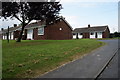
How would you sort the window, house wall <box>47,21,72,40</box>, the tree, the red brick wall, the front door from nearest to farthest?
the tree
the red brick wall
house wall <box>47,21,72,40</box>
the window
the front door

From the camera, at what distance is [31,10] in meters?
23.6

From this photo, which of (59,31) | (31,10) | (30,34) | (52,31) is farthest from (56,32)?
(31,10)

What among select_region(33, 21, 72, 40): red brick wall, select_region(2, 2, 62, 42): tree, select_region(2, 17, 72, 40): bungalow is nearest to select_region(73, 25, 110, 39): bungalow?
select_region(2, 17, 72, 40): bungalow

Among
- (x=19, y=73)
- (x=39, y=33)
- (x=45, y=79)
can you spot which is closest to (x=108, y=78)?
(x=45, y=79)

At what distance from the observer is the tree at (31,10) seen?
2366 cm

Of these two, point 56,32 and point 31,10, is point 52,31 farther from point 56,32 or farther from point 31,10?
point 31,10

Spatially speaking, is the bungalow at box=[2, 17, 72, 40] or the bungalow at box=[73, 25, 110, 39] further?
the bungalow at box=[73, 25, 110, 39]

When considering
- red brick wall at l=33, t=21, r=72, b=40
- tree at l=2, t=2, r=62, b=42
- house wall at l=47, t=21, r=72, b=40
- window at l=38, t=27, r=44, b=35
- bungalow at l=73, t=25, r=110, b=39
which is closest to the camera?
tree at l=2, t=2, r=62, b=42

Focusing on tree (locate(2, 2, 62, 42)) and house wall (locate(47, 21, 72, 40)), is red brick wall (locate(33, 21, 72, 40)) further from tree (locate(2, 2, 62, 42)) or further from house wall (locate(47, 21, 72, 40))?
tree (locate(2, 2, 62, 42))

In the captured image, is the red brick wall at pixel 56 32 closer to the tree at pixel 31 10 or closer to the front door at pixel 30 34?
the front door at pixel 30 34

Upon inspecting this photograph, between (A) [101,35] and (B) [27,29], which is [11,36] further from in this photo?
(A) [101,35]

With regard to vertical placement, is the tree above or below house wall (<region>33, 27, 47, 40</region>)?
above

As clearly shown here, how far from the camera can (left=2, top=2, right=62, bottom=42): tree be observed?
2366 cm

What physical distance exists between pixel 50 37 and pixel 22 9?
11.4 meters
